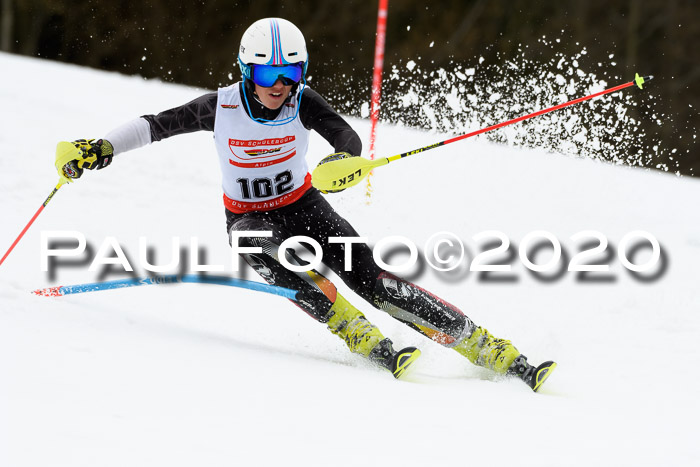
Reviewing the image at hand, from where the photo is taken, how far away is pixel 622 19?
54.6ft

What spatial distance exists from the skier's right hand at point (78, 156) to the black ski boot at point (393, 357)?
129 cm

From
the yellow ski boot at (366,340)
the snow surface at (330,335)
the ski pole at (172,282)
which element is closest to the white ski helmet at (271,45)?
the ski pole at (172,282)

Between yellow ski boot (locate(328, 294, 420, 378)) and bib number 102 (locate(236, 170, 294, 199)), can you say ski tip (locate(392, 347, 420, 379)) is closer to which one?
yellow ski boot (locate(328, 294, 420, 378))

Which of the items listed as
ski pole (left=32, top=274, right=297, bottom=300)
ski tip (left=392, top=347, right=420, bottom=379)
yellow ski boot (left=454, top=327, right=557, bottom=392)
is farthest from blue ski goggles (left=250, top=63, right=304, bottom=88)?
yellow ski boot (left=454, top=327, right=557, bottom=392)

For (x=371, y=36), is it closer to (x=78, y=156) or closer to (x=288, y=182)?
(x=288, y=182)

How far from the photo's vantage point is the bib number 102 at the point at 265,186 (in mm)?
3215

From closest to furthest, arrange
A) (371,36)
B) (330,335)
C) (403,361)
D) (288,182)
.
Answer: (403,361) < (288,182) < (330,335) < (371,36)

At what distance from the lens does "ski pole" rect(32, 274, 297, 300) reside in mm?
2994

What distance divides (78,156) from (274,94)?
2.66 feet

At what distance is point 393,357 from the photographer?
2.96 m

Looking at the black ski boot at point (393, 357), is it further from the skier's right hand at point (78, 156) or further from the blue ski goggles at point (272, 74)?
the skier's right hand at point (78, 156)

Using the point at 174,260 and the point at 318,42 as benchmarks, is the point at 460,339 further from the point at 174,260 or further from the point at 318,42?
the point at 318,42

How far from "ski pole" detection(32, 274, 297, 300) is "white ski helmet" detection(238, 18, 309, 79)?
82cm

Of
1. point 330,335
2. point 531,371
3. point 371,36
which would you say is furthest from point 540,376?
point 371,36
